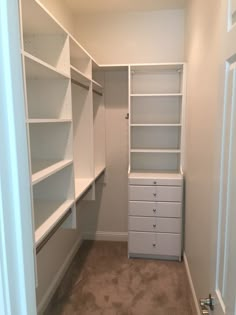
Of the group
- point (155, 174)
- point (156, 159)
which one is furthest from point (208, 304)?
point (156, 159)

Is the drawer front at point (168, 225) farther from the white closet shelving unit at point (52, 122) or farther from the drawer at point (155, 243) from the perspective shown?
the white closet shelving unit at point (52, 122)

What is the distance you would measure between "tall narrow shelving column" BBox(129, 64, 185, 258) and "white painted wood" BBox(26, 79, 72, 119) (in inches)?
45.5

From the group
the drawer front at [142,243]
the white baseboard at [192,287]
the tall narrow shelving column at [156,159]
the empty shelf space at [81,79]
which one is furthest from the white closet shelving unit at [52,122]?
the white baseboard at [192,287]

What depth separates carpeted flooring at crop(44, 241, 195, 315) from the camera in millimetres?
2275

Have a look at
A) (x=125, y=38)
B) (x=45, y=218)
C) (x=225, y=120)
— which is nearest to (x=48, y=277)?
(x=45, y=218)

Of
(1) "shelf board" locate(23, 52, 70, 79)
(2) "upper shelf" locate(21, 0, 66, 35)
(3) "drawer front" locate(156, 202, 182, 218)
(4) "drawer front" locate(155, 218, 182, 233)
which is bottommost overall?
(4) "drawer front" locate(155, 218, 182, 233)

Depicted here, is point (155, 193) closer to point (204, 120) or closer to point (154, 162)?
point (154, 162)

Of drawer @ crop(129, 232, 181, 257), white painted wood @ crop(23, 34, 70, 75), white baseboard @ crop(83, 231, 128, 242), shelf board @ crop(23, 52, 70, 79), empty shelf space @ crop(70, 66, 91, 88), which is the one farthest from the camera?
white baseboard @ crop(83, 231, 128, 242)

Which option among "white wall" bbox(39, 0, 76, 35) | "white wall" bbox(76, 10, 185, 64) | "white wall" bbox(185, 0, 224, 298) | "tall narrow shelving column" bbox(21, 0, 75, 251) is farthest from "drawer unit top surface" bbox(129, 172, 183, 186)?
"white wall" bbox(39, 0, 76, 35)

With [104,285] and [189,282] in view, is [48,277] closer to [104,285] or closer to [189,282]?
[104,285]

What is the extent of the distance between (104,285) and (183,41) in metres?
2.79

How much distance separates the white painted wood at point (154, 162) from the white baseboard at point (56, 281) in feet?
3.98

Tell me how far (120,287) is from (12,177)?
236cm

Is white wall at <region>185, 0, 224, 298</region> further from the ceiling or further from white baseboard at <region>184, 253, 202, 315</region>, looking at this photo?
the ceiling
